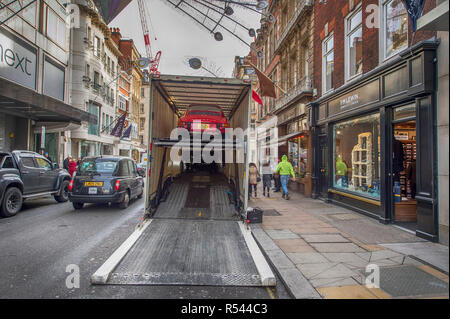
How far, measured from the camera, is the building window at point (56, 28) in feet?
62.4

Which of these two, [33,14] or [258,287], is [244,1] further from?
[33,14]

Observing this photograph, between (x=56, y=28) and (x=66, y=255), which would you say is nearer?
(x=66, y=255)

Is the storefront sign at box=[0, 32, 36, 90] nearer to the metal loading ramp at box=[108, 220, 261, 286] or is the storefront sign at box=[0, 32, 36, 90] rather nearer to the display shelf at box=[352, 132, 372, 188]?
the metal loading ramp at box=[108, 220, 261, 286]

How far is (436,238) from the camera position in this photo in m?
5.47

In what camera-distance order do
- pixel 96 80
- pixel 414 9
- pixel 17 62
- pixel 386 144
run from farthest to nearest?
pixel 96 80 < pixel 17 62 < pixel 386 144 < pixel 414 9

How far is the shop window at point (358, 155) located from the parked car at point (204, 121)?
4.45 meters

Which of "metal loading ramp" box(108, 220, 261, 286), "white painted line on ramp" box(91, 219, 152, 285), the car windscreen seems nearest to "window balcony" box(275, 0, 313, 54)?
the car windscreen

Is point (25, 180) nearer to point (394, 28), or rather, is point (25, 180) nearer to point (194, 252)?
point (194, 252)

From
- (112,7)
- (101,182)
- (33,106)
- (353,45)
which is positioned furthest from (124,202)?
(353,45)

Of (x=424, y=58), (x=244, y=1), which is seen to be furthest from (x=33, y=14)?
(x=424, y=58)

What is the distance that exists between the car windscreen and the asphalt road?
132 cm

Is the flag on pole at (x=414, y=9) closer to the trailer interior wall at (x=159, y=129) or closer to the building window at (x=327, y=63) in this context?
the building window at (x=327, y=63)

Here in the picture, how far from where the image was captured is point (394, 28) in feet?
24.9

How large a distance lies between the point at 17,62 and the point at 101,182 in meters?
12.1
